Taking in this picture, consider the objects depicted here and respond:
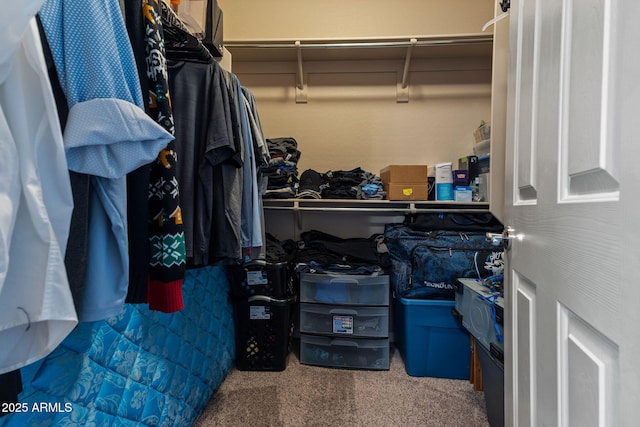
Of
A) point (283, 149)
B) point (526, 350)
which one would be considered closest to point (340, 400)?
point (526, 350)

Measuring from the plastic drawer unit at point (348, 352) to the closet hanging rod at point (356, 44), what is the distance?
185cm

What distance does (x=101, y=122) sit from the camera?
0.48 m

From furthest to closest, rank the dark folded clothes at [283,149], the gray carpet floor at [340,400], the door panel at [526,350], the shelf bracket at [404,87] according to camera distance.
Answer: the shelf bracket at [404,87]
the dark folded clothes at [283,149]
the gray carpet floor at [340,400]
the door panel at [526,350]

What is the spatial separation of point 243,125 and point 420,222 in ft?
4.21

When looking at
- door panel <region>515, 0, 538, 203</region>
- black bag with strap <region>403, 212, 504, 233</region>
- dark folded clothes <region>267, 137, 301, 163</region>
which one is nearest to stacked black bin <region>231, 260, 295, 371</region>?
dark folded clothes <region>267, 137, 301, 163</region>

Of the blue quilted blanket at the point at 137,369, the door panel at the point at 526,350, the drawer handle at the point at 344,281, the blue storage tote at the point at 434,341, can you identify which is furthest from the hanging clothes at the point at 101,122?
the blue storage tote at the point at 434,341

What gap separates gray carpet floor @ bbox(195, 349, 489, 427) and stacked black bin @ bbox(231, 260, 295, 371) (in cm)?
8

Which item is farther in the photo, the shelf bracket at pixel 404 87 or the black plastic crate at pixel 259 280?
the shelf bracket at pixel 404 87

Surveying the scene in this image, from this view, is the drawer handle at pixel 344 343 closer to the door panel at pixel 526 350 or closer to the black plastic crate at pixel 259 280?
the black plastic crate at pixel 259 280

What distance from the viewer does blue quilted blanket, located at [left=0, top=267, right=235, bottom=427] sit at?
0.72m

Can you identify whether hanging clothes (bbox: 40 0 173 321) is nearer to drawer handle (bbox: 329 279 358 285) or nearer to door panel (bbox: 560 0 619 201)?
door panel (bbox: 560 0 619 201)

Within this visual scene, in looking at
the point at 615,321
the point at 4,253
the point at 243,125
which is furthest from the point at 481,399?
the point at 4,253

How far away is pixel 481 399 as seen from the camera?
1572 millimetres

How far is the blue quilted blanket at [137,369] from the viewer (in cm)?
72
